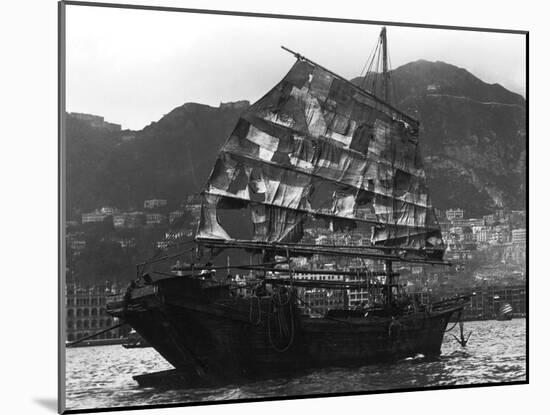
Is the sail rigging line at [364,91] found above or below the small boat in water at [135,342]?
above

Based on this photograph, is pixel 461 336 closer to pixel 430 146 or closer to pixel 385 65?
pixel 430 146

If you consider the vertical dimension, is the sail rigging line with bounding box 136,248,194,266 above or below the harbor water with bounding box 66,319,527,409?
above

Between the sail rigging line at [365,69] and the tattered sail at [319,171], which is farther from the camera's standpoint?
the sail rigging line at [365,69]

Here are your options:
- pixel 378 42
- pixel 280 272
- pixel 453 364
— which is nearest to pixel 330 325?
pixel 280 272

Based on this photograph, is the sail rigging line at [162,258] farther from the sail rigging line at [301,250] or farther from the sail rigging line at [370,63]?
the sail rigging line at [370,63]

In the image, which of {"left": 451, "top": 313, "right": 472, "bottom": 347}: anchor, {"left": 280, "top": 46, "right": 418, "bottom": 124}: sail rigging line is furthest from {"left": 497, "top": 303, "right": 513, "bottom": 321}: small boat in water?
{"left": 280, "top": 46, "right": 418, "bottom": 124}: sail rigging line

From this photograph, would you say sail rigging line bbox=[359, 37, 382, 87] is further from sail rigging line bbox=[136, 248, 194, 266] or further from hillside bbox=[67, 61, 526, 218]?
sail rigging line bbox=[136, 248, 194, 266]

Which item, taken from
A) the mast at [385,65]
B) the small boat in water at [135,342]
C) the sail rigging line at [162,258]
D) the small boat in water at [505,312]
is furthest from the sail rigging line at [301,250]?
the mast at [385,65]
